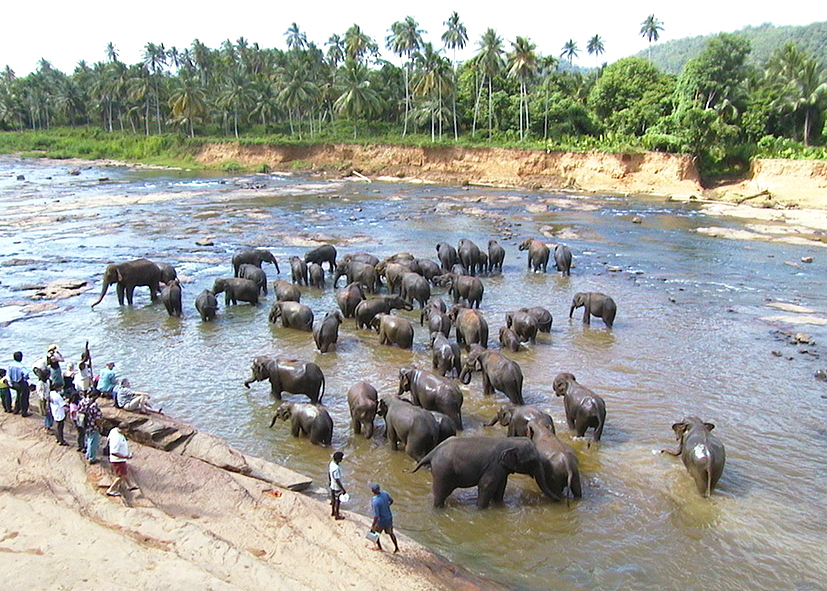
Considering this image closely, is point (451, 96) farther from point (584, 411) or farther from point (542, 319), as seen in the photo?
point (584, 411)

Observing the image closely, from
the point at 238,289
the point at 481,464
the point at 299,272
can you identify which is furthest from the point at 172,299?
the point at 481,464

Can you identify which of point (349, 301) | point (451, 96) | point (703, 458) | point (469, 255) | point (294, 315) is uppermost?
point (451, 96)

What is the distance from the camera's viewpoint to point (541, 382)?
1386 cm

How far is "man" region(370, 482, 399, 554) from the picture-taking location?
759cm

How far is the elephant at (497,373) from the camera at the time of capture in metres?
12.5

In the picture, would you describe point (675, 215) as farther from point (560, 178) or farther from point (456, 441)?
point (456, 441)

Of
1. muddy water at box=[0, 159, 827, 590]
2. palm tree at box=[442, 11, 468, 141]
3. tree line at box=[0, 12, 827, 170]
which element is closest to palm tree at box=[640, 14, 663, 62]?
tree line at box=[0, 12, 827, 170]

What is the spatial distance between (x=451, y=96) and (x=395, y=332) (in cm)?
5742

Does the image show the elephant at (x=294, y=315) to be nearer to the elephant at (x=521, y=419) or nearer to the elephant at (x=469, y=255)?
the elephant at (x=521, y=419)

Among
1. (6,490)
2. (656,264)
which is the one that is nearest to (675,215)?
(656,264)

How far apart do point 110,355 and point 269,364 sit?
15.3 feet

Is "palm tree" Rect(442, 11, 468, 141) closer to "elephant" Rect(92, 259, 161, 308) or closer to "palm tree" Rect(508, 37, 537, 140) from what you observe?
"palm tree" Rect(508, 37, 537, 140)

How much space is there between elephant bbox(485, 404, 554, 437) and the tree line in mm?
42834

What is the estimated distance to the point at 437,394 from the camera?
37.8ft
